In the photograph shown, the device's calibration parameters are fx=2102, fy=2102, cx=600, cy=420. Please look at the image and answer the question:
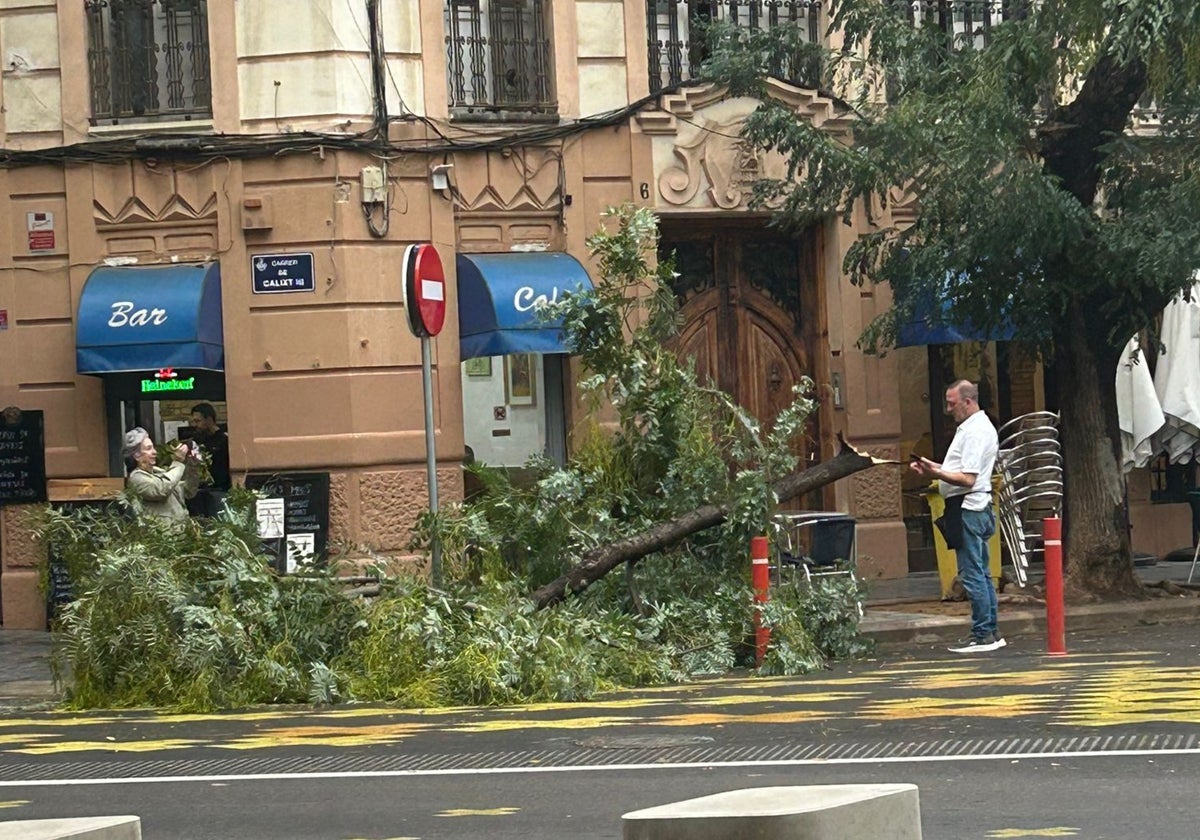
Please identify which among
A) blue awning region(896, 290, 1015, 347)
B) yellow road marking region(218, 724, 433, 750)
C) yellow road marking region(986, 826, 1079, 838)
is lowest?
yellow road marking region(218, 724, 433, 750)

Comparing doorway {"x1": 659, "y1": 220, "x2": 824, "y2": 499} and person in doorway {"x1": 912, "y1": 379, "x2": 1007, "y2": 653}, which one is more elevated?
doorway {"x1": 659, "y1": 220, "x2": 824, "y2": 499}

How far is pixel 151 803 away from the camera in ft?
27.7

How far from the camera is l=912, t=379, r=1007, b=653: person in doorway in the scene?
1440 centimetres

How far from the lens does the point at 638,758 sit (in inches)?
362

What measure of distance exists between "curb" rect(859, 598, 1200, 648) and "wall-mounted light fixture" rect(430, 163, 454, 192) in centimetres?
546

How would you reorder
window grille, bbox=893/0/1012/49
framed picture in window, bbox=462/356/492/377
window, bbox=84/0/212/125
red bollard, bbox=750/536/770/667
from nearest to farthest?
red bollard, bbox=750/536/770/667
window, bbox=84/0/212/125
framed picture in window, bbox=462/356/492/377
window grille, bbox=893/0/1012/49

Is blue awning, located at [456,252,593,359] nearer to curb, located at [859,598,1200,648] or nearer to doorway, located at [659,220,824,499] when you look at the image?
doorway, located at [659,220,824,499]

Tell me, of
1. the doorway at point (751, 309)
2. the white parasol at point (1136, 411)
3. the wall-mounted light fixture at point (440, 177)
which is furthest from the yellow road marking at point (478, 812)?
the white parasol at point (1136, 411)

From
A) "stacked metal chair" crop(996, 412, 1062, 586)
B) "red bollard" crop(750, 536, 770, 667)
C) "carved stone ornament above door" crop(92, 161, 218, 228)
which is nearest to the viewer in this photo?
"red bollard" crop(750, 536, 770, 667)

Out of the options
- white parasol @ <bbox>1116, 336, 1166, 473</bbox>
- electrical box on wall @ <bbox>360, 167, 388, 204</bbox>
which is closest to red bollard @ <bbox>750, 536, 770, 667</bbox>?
electrical box on wall @ <bbox>360, 167, 388, 204</bbox>

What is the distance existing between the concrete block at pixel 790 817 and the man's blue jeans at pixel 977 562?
9.14 metres

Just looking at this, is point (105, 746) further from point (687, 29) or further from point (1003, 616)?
point (687, 29)

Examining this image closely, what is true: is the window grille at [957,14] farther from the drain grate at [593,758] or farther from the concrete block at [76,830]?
the concrete block at [76,830]

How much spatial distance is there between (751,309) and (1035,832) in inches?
566
